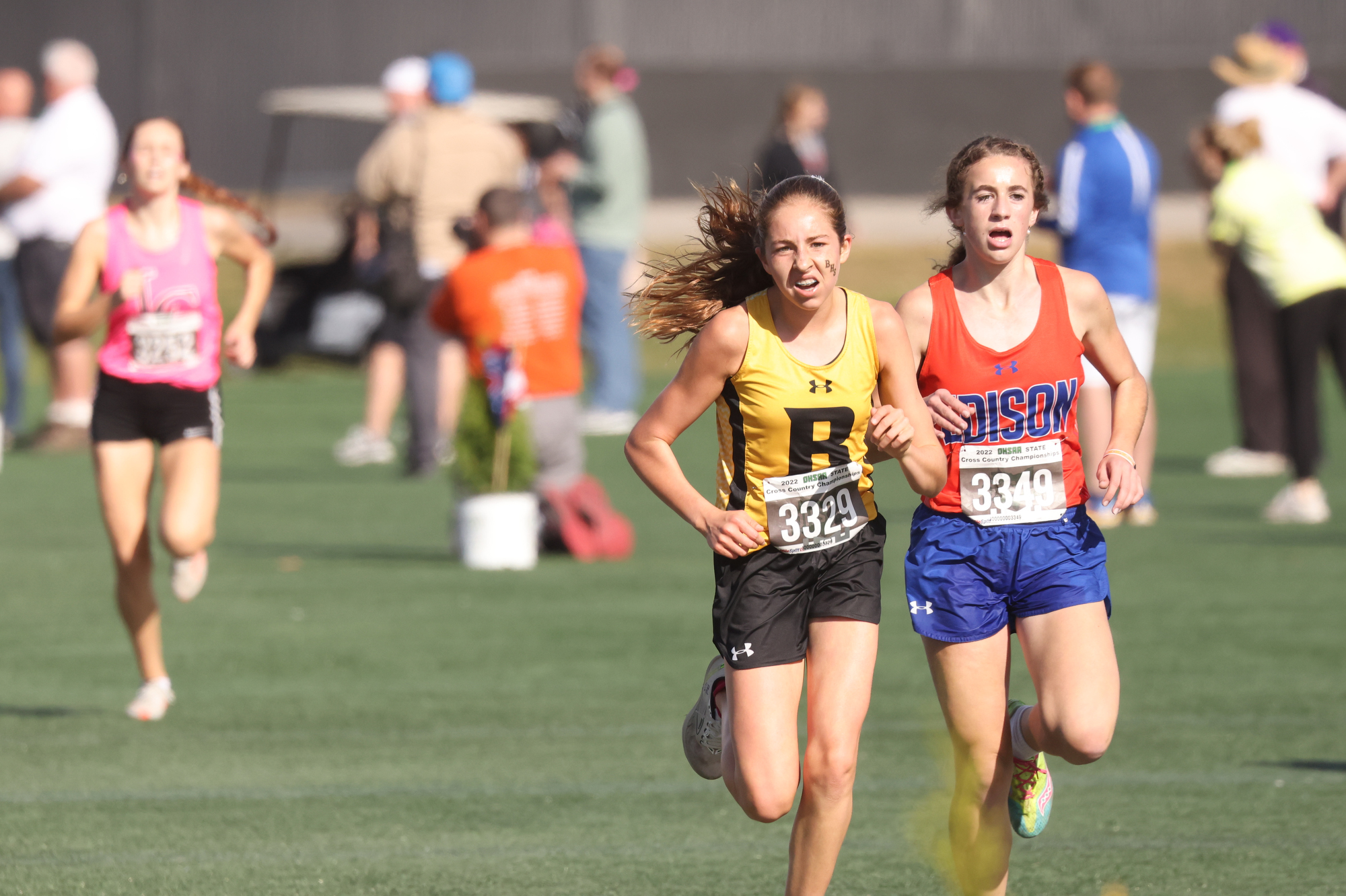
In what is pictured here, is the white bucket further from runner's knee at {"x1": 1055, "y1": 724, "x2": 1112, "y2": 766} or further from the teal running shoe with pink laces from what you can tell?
runner's knee at {"x1": 1055, "y1": 724, "x2": 1112, "y2": 766}

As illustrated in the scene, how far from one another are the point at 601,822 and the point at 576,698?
5.57ft

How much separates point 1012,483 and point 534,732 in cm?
282

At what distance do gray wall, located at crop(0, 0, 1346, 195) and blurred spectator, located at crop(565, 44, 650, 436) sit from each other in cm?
1688

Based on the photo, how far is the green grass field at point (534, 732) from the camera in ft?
18.8

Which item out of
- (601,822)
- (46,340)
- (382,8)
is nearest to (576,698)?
(601,822)

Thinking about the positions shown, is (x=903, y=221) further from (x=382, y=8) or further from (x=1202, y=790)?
(x=1202, y=790)

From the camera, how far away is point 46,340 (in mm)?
15492

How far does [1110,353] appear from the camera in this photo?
16.8 ft

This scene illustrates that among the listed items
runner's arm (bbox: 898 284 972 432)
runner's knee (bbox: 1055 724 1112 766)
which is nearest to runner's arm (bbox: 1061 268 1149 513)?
runner's arm (bbox: 898 284 972 432)

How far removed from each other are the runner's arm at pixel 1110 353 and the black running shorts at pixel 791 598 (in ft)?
2.09

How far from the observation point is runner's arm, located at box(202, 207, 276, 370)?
24.3 ft

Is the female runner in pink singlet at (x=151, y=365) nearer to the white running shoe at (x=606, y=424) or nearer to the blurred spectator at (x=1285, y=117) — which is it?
the blurred spectator at (x=1285, y=117)

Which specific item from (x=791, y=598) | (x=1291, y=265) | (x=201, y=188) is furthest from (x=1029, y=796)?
(x=1291, y=265)

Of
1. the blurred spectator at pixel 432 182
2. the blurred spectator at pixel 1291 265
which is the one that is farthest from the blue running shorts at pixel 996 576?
the blurred spectator at pixel 432 182
